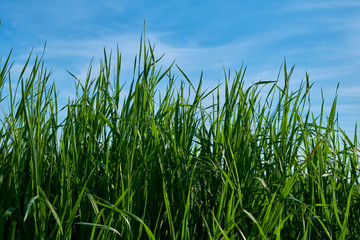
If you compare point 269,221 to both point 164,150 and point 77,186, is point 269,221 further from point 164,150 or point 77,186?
point 77,186

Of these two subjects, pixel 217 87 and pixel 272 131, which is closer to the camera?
pixel 272 131

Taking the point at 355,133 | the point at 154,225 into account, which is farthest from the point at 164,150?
the point at 355,133

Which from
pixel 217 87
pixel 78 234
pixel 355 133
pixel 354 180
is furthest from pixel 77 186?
pixel 355 133

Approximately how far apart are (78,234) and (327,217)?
993mm

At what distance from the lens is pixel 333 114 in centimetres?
219

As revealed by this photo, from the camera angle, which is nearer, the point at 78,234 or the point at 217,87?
the point at 78,234

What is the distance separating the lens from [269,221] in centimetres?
152

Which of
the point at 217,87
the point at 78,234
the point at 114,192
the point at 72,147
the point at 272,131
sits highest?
the point at 217,87

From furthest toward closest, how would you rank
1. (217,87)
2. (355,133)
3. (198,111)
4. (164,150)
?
(355,133), (217,87), (198,111), (164,150)

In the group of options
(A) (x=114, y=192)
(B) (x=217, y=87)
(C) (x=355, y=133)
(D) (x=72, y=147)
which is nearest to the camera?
(A) (x=114, y=192)

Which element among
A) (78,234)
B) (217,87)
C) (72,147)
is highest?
(217,87)

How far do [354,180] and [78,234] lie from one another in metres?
1.27

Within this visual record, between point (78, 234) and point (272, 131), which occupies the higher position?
point (272, 131)

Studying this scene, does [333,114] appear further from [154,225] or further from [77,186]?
[77,186]
